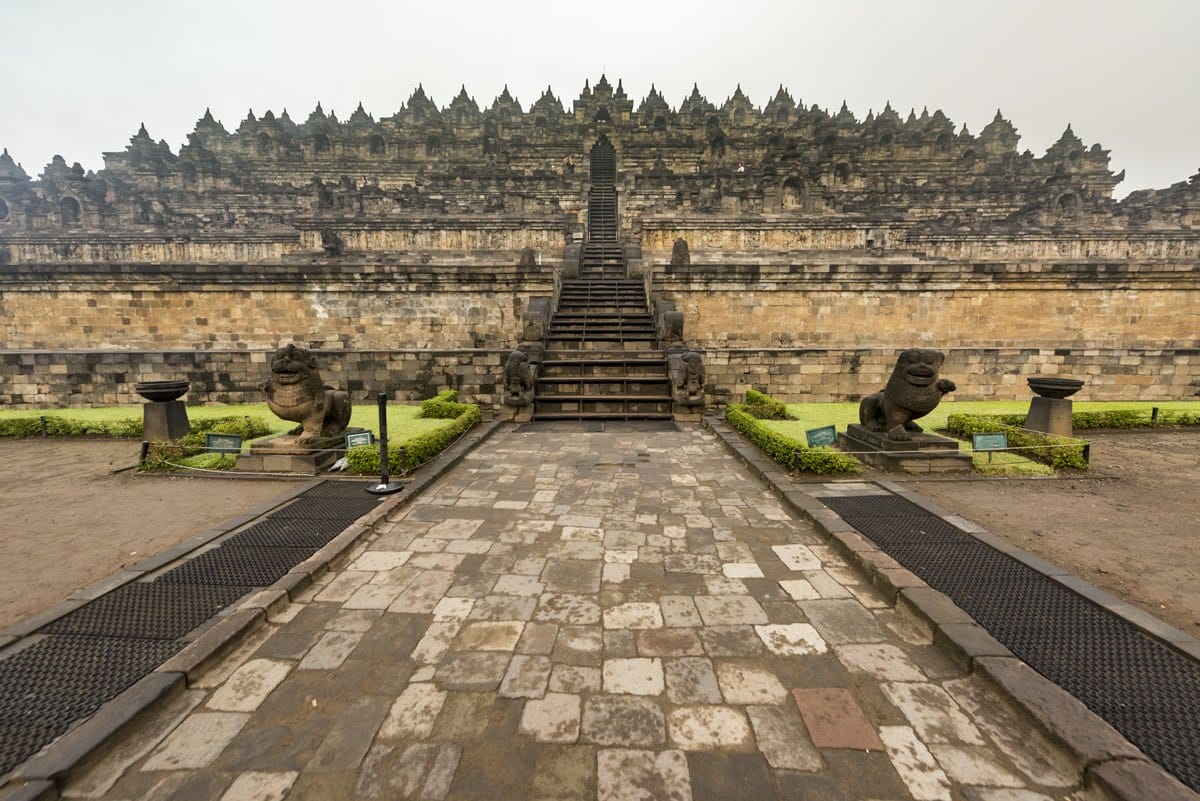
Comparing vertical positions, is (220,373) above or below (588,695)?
above

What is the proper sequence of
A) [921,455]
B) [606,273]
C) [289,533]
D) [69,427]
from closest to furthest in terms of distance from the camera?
[289,533] < [921,455] < [69,427] < [606,273]

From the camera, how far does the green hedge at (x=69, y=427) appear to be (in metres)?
8.00

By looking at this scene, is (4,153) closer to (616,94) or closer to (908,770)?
(616,94)

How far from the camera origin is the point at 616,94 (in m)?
43.7

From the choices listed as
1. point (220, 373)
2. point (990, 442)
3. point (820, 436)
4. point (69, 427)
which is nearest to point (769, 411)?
point (820, 436)

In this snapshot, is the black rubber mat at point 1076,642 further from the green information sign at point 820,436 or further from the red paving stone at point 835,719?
the green information sign at point 820,436

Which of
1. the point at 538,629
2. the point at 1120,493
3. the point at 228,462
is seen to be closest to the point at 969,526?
the point at 1120,493

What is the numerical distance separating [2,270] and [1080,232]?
35.0 metres

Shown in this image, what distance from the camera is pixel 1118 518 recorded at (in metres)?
4.79

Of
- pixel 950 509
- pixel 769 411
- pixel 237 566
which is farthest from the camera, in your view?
pixel 769 411

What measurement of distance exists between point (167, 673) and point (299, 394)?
432 cm

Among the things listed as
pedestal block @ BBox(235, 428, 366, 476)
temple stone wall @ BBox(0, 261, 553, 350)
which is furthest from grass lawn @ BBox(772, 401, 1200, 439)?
temple stone wall @ BBox(0, 261, 553, 350)

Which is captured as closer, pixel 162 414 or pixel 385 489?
pixel 385 489

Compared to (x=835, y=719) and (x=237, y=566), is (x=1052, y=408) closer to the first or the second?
(x=835, y=719)
